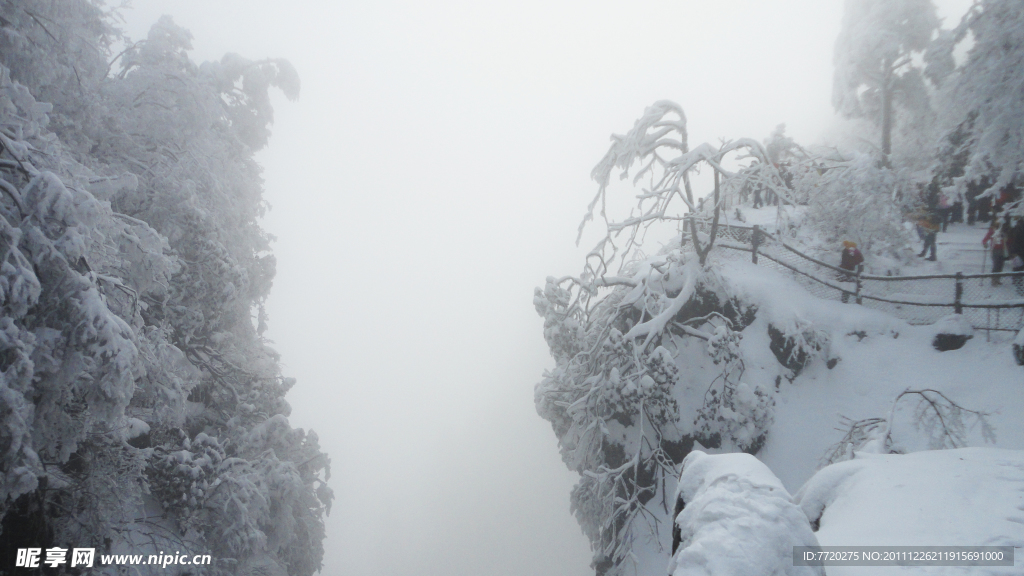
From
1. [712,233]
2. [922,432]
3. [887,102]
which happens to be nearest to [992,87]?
[712,233]

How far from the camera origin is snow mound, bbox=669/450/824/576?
3.45 metres

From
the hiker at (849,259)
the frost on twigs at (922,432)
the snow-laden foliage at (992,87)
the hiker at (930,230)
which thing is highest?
the snow-laden foliage at (992,87)

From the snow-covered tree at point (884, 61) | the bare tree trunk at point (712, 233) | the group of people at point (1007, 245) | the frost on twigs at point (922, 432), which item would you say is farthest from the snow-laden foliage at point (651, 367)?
the snow-covered tree at point (884, 61)

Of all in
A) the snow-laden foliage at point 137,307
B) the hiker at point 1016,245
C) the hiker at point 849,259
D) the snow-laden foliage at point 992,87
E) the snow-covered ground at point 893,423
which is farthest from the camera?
the hiker at point 849,259

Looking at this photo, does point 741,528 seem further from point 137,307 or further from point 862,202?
point 862,202

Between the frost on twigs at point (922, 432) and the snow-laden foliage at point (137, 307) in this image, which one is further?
the frost on twigs at point (922, 432)

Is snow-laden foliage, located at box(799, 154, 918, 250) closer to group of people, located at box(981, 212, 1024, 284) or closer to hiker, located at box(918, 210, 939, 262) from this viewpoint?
hiker, located at box(918, 210, 939, 262)

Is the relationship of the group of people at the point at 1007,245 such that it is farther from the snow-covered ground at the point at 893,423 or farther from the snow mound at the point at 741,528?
the snow mound at the point at 741,528

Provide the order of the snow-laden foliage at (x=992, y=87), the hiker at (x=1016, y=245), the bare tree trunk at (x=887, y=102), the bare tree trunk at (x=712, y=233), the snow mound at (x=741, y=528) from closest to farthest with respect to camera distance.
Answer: the snow mound at (x=741, y=528) → the snow-laden foliage at (x=992, y=87) → the hiker at (x=1016, y=245) → the bare tree trunk at (x=712, y=233) → the bare tree trunk at (x=887, y=102)

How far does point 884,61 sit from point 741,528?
75.5ft

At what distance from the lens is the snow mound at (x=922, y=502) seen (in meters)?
4.11

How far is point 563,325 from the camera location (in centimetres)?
1216

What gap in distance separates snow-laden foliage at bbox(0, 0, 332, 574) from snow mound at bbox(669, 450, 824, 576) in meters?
6.94

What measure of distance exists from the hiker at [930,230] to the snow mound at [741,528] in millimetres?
13682
